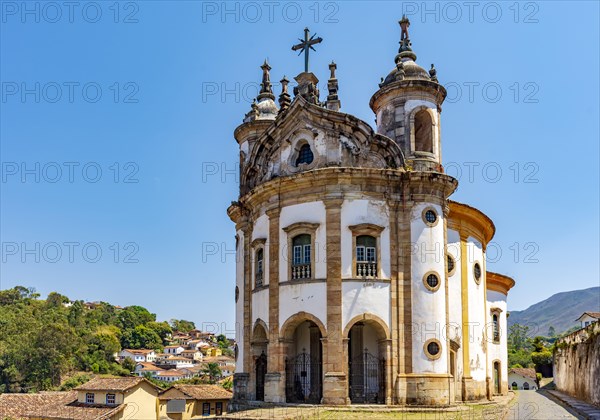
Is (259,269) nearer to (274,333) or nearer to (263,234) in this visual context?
(263,234)

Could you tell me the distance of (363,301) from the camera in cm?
2314

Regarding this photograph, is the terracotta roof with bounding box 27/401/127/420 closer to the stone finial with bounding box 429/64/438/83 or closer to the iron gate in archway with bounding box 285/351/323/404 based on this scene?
the iron gate in archway with bounding box 285/351/323/404

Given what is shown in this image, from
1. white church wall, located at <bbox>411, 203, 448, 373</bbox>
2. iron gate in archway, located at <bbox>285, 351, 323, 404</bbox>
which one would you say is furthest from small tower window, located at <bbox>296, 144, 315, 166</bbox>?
iron gate in archway, located at <bbox>285, 351, 323, 404</bbox>

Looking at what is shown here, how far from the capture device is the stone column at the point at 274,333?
23844 millimetres

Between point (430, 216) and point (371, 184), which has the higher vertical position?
point (371, 184)

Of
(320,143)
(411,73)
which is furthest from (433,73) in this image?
(320,143)

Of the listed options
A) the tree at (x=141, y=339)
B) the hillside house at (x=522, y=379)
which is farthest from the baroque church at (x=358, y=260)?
the tree at (x=141, y=339)

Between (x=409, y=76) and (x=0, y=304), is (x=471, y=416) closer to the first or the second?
(x=409, y=76)

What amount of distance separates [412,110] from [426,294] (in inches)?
286

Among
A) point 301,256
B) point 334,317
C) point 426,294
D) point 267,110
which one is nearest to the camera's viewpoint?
point 334,317

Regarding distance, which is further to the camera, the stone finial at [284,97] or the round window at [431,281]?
the stone finial at [284,97]

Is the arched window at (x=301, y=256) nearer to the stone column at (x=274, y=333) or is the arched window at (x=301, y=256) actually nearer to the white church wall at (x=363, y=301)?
the stone column at (x=274, y=333)

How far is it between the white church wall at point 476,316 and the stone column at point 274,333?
7.89 meters

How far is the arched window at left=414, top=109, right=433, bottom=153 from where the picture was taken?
2641 cm
